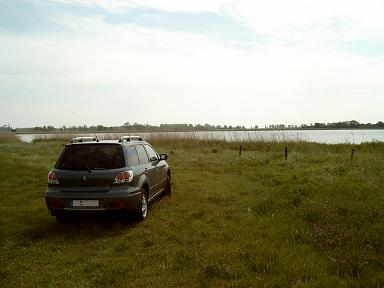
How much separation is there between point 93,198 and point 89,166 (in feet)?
2.24

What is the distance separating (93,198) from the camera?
7.64 meters

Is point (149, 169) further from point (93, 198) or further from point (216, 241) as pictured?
point (216, 241)

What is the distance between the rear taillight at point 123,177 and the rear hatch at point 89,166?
0.23ft

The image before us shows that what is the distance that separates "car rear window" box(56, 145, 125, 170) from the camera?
7.97m

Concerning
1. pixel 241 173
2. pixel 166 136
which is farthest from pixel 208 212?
pixel 166 136

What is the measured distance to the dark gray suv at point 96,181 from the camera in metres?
7.66

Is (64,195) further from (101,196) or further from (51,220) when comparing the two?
(51,220)

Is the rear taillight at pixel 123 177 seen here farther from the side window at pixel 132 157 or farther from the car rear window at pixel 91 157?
the side window at pixel 132 157

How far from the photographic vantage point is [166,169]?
1116 cm

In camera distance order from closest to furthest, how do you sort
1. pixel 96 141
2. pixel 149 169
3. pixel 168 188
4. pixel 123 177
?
pixel 123 177 → pixel 96 141 → pixel 149 169 → pixel 168 188

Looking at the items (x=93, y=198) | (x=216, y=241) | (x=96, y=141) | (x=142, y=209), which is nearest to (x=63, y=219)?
(x=93, y=198)

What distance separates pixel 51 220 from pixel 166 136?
1034 inches

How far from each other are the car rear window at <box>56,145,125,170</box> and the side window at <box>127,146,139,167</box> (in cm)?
24

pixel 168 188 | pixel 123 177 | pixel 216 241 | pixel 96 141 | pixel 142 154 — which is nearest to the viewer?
pixel 216 241
